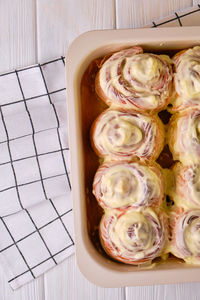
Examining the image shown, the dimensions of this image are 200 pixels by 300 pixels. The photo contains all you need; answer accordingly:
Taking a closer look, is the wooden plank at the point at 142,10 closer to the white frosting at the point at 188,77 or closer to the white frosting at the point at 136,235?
the white frosting at the point at 188,77

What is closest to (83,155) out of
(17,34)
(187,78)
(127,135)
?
(127,135)

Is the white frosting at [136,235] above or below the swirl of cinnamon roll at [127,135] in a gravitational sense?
below

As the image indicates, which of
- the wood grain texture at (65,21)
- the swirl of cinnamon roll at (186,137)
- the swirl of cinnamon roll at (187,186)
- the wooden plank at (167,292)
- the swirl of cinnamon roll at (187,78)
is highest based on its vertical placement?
the wood grain texture at (65,21)

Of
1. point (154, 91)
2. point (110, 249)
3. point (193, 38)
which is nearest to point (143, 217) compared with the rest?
point (110, 249)

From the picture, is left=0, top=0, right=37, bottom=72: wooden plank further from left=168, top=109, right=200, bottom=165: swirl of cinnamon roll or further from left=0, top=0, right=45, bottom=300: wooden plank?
left=168, top=109, right=200, bottom=165: swirl of cinnamon roll

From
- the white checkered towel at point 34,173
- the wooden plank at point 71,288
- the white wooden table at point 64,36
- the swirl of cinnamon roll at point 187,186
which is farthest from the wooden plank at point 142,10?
the wooden plank at point 71,288

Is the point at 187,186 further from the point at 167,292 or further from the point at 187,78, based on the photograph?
the point at 167,292
